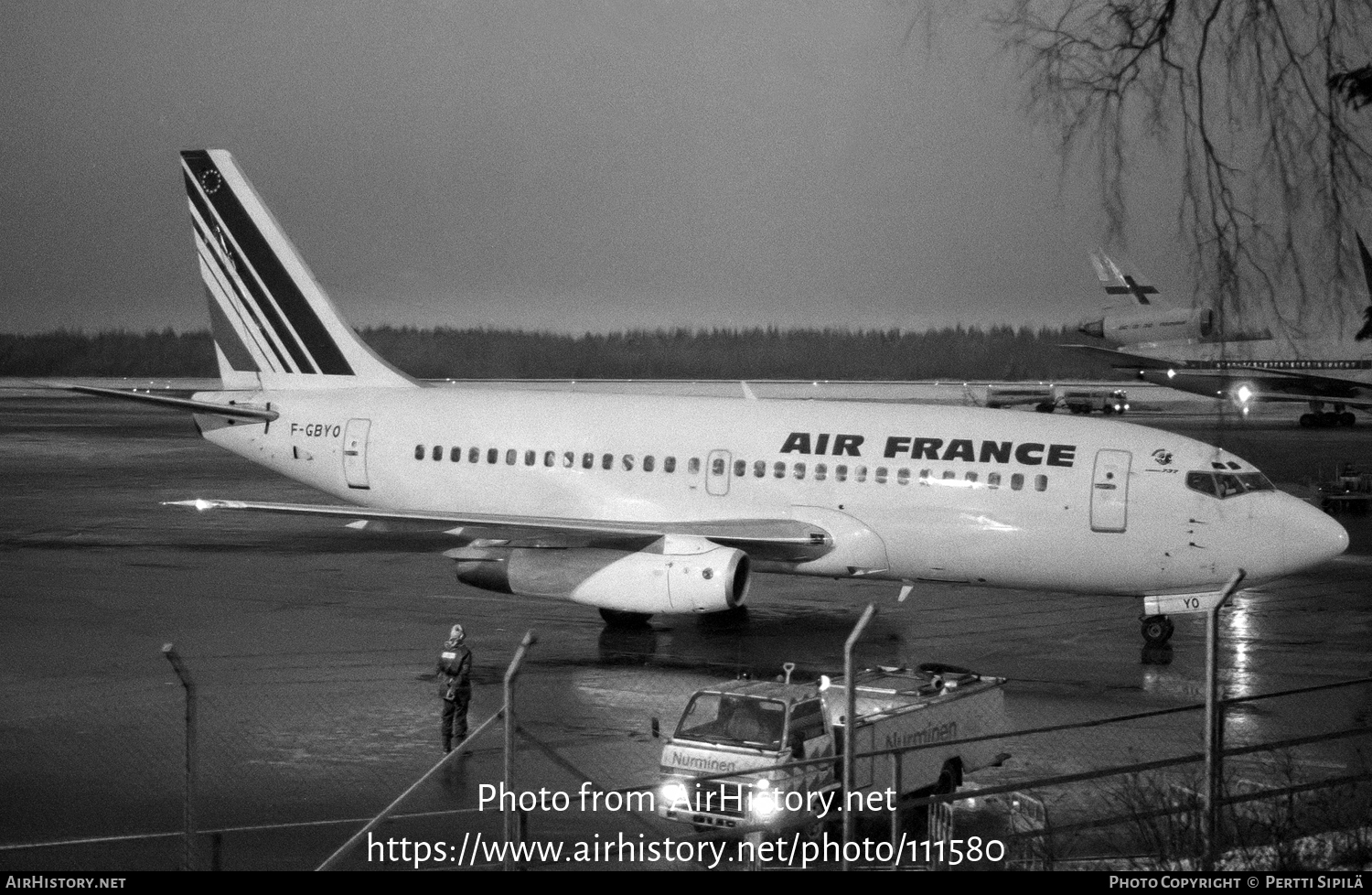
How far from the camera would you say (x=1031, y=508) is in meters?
23.6

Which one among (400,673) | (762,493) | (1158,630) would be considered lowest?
(400,673)

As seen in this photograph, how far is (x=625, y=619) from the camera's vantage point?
25.0 m

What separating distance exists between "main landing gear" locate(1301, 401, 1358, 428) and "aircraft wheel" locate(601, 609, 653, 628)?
202 feet

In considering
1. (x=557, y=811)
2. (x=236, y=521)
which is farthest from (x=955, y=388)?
(x=557, y=811)

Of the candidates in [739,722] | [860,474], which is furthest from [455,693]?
[860,474]

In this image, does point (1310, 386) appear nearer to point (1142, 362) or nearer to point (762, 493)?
point (1142, 362)

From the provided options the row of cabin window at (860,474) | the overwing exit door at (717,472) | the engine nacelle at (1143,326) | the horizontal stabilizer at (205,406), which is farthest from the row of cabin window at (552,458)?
the engine nacelle at (1143,326)

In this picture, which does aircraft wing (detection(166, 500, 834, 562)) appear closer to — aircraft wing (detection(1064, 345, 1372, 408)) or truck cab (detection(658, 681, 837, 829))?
truck cab (detection(658, 681, 837, 829))

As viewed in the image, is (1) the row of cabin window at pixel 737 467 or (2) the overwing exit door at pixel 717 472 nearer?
(1) the row of cabin window at pixel 737 467

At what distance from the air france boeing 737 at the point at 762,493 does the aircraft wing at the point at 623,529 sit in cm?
5

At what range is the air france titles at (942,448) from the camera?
23.9 m

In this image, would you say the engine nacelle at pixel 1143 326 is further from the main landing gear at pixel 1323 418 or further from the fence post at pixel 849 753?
the fence post at pixel 849 753

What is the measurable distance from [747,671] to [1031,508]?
5486 mm

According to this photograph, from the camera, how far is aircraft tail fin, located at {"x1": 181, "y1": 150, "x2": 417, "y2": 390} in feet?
98.3
